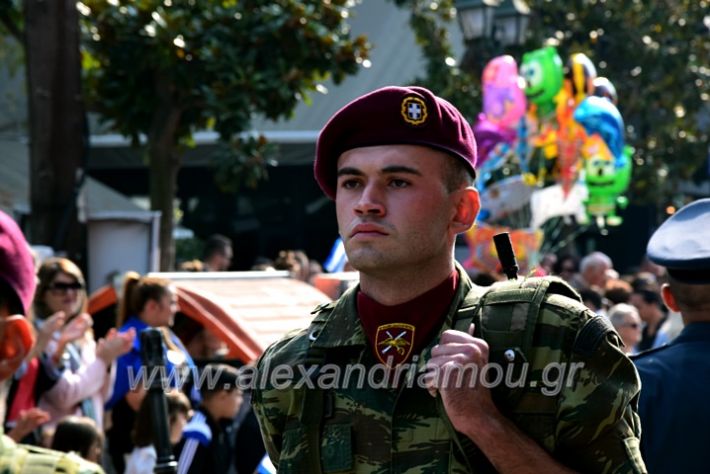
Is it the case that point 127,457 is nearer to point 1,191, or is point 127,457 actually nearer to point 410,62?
point 1,191

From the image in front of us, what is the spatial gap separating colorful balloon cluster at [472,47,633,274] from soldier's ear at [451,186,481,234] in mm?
9860

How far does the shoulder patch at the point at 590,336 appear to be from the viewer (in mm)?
→ 2701

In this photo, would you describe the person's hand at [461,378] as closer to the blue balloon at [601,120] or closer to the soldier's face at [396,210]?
the soldier's face at [396,210]

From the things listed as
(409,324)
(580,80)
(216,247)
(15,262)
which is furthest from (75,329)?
(580,80)

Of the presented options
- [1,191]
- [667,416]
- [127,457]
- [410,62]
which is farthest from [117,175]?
[667,416]

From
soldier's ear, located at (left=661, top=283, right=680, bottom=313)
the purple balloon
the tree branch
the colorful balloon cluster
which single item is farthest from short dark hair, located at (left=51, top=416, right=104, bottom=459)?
the purple balloon

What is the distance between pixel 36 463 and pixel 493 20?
1327 centimetres

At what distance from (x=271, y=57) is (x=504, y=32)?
440 centimetres

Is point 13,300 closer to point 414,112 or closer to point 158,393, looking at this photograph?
point 414,112

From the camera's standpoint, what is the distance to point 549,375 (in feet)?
8.91

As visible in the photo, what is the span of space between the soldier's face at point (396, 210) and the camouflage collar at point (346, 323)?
0.10 meters

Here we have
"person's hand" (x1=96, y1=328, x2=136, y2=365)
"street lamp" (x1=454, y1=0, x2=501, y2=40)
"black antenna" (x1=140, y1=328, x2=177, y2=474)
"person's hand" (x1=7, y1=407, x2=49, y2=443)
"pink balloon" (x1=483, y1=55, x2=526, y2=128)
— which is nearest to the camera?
"black antenna" (x1=140, y1=328, x2=177, y2=474)

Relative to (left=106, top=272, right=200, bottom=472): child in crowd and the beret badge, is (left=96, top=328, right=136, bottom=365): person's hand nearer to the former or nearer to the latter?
A: (left=106, top=272, right=200, bottom=472): child in crowd

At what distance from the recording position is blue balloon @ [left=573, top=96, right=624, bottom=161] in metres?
12.9
